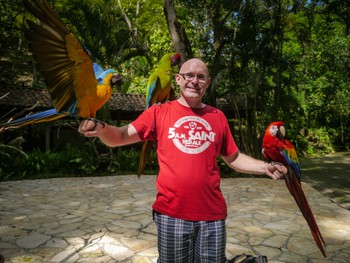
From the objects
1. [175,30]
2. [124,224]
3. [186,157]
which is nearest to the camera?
[186,157]

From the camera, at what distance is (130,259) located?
9.31 ft

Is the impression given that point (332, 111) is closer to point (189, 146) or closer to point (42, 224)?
point (42, 224)

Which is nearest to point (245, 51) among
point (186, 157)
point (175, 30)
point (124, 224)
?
point (175, 30)

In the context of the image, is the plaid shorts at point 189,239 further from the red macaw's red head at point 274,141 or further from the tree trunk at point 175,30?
the tree trunk at point 175,30

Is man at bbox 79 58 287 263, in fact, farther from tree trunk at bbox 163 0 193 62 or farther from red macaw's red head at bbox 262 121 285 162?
tree trunk at bbox 163 0 193 62

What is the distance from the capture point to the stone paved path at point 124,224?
3.00m

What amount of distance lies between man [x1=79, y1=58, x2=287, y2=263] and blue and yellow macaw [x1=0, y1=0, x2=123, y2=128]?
1.05ft

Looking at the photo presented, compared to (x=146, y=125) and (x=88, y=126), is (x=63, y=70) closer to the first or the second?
(x=88, y=126)

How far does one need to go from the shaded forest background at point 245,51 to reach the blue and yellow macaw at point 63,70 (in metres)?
3.10

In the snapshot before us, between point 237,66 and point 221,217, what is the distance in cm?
731

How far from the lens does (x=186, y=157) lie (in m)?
1.39

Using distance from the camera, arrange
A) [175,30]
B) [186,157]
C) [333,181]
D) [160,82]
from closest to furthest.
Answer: [186,157], [160,82], [175,30], [333,181]

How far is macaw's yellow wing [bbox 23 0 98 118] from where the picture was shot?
863mm

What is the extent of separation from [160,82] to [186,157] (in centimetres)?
38
